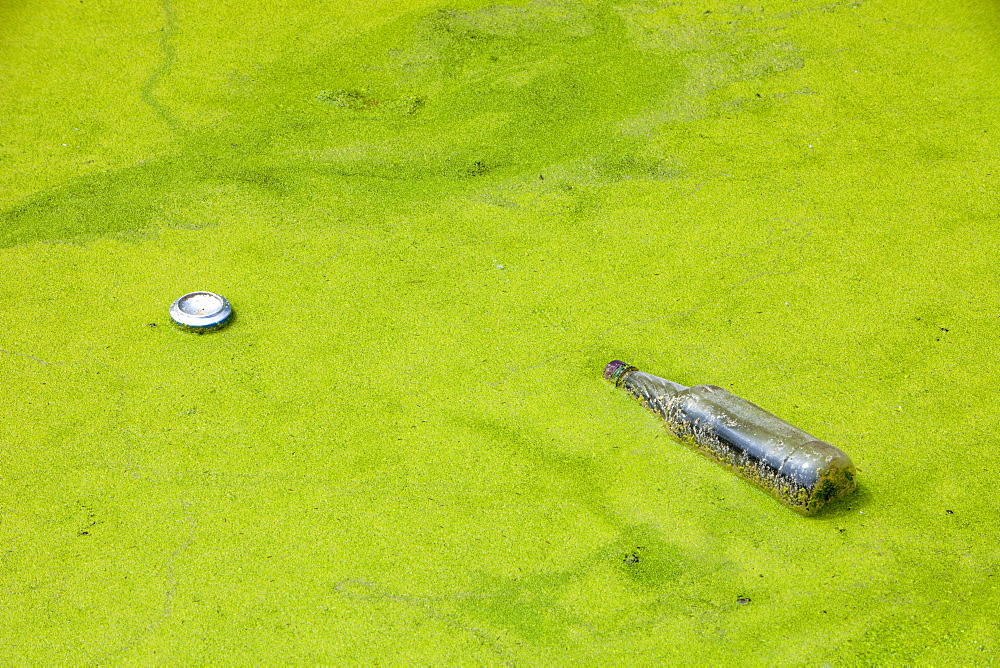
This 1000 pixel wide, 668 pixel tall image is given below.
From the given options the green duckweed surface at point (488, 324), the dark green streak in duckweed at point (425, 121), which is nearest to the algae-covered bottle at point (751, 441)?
the green duckweed surface at point (488, 324)

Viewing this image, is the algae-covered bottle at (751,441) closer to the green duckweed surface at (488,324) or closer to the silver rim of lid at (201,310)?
the green duckweed surface at (488,324)

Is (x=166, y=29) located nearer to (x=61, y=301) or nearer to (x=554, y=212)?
(x=61, y=301)

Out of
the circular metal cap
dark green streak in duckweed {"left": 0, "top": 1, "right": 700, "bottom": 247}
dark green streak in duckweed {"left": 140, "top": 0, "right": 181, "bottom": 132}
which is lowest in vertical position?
the circular metal cap

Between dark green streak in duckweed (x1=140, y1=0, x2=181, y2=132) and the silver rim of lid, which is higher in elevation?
dark green streak in duckweed (x1=140, y1=0, x2=181, y2=132)

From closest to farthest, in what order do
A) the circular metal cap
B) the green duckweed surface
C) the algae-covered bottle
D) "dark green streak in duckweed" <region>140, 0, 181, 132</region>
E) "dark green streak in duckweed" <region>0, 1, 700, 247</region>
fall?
1. the green duckweed surface
2. the algae-covered bottle
3. the circular metal cap
4. "dark green streak in duckweed" <region>0, 1, 700, 247</region>
5. "dark green streak in duckweed" <region>140, 0, 181, 132</region>

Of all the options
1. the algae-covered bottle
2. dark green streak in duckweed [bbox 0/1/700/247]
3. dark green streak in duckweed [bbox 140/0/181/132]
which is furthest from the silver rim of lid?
the algae-covered bottle

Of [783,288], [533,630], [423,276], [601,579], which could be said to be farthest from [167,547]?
[783,288]

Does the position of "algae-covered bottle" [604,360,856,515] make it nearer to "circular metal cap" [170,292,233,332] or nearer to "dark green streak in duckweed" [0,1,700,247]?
"dark green streak in duckweed" [0,1,700,247]
